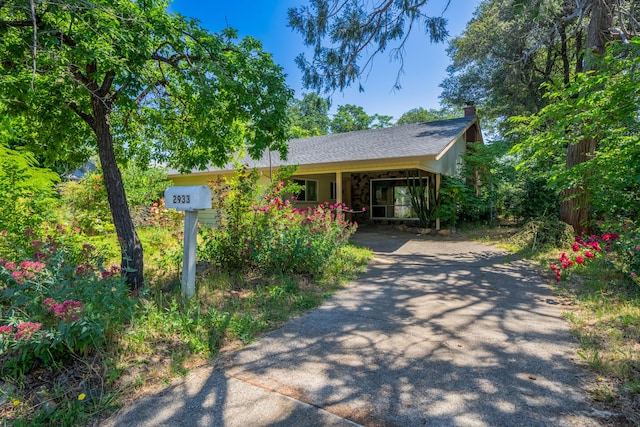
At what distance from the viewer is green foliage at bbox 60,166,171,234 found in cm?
712

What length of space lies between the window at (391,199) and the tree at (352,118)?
1997 centimetres

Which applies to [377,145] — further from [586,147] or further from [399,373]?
[399,373]

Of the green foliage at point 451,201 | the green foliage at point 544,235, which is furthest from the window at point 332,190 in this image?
the green foliage at point 544,235

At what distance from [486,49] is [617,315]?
1659 centimetres

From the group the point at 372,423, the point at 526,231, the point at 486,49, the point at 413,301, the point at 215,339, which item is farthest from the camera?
the point at 486,49

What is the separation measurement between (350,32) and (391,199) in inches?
339

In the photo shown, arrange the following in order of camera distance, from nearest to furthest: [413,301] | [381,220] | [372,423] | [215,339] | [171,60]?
[372,423] < [215,339] < [171,60] < [413,301] < [381,220]

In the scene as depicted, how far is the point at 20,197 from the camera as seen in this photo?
425 centimetres

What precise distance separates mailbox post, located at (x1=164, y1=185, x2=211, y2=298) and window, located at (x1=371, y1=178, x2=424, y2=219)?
10789mm

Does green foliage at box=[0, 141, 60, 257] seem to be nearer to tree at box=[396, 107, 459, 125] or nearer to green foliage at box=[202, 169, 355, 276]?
green foliage at box=[202, 169, 355, 276]

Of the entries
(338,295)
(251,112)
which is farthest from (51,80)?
(338,295)

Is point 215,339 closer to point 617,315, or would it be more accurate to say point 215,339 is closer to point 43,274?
point 43,274

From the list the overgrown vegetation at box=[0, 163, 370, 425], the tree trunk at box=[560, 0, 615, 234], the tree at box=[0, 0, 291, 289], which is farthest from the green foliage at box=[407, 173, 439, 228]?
the tree at box=[0, 0, 291, 289]

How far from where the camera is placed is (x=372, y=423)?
195 cm
